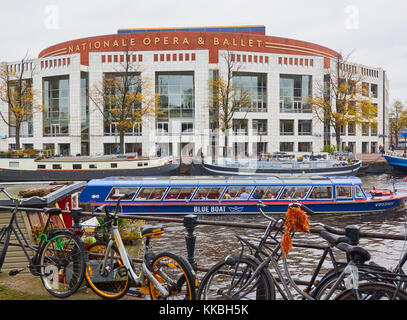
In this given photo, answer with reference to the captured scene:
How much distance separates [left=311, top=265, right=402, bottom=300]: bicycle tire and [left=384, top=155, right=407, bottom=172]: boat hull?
47126 mm

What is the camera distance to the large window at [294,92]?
6256 centimetres

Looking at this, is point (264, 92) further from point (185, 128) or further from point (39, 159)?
point (39, 159)

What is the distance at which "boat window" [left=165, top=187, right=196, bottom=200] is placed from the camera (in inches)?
844

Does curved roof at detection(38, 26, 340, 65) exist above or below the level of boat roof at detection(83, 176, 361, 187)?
above

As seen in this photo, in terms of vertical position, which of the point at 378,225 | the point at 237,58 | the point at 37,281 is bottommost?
the point at 378,225

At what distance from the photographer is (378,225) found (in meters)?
19.8

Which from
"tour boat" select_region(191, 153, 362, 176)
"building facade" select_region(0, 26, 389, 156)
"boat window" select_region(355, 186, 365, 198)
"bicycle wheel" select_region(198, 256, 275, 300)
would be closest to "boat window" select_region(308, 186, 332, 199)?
"boat window" select_region(355, 186, 365, 198)

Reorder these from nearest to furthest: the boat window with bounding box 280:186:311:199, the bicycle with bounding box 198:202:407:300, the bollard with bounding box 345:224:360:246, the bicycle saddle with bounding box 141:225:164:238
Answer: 1. the bollard with bounding box 345:224:360:246
2. the bicycle with bounding box 198:202:407:300
3. the bicycle saddle with bounding box 141:225:164:238
4. the boat window with bounding box 280:186:311:199

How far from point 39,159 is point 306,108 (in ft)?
136

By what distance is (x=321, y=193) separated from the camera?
2180 centimetres

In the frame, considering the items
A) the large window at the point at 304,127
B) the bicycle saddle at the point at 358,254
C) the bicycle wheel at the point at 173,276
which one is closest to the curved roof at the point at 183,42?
the large window at the point at 304,127

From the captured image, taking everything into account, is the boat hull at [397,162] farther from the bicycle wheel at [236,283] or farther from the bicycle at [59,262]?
the bicycle at [59,262]

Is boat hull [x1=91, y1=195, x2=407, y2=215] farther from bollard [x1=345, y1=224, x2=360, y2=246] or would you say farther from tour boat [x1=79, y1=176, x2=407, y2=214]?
bollard [x1=345, y1=224, x2=360, y2=246]
